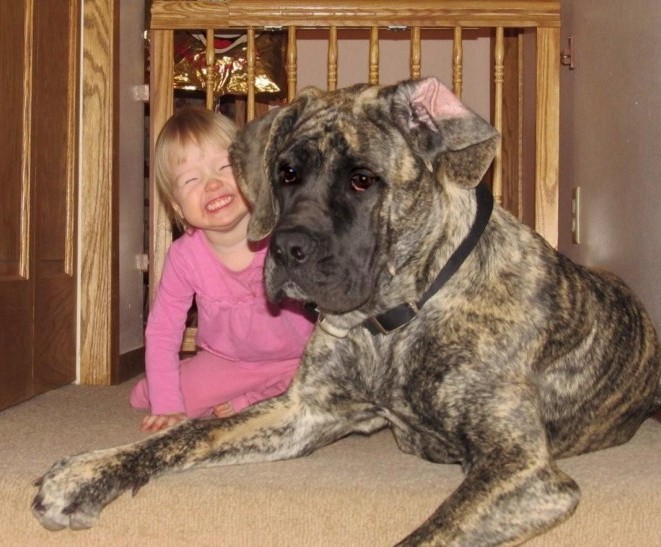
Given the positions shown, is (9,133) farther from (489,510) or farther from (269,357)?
(489,510)

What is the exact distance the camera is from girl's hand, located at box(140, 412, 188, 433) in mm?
2469

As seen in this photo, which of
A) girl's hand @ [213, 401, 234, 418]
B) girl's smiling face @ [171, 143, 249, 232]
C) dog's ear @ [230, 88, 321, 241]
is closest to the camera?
dog's ear @ [230, 88, 321, 241]

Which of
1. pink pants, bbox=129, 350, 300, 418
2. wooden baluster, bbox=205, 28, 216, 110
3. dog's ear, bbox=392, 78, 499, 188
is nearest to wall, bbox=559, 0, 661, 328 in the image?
dog's ear, bbox=392, 78, 499, 188

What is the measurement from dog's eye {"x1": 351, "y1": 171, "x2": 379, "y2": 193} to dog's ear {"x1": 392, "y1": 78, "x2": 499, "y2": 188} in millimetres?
122

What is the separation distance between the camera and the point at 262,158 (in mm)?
2164

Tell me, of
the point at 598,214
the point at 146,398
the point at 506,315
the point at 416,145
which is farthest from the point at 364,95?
the point at 598,214

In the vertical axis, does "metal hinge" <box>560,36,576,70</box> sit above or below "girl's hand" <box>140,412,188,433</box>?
above

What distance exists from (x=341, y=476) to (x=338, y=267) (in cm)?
45

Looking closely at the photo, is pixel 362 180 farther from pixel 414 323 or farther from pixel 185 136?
pixel 185 136

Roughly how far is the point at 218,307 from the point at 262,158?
2.28 feet

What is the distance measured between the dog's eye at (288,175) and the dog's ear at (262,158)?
0.10 meters

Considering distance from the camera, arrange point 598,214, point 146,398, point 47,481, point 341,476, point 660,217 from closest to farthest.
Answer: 1. point 47,481
2. point 341,476
3. point 660,217
4. point 146,398
5. point 598,214

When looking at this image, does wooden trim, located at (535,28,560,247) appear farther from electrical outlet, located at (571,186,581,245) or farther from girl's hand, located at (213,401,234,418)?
girl's hand, located at (213,401,234,418)

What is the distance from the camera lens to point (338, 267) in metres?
1.88
